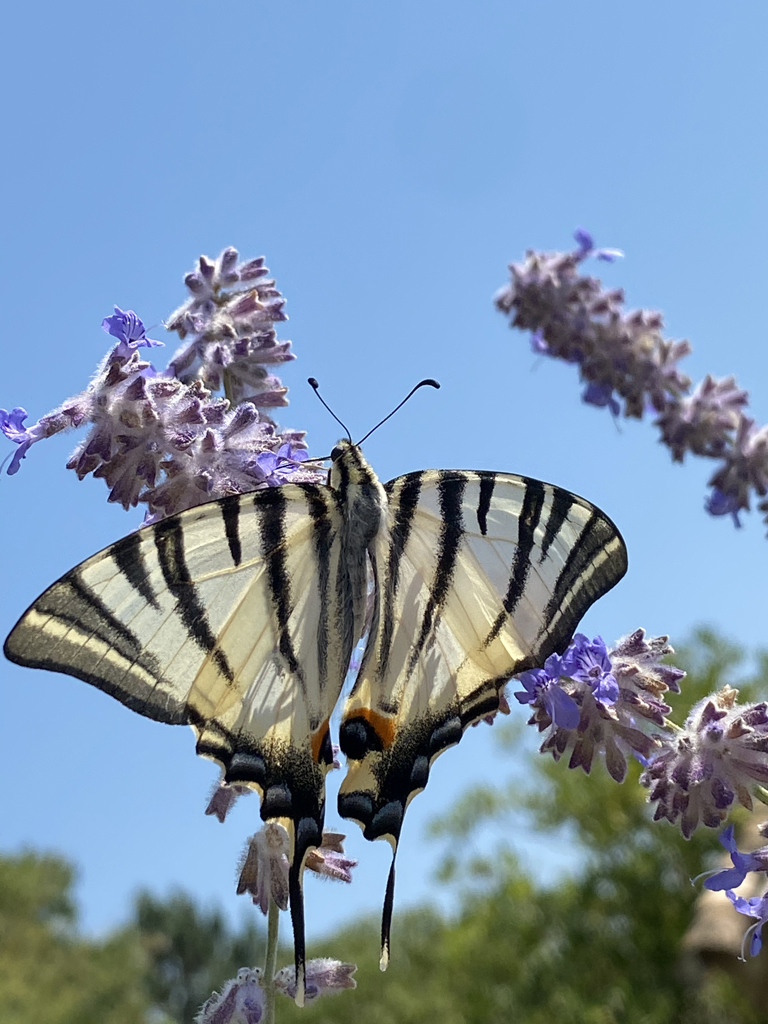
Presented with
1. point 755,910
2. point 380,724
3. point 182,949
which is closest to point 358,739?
point 380,724

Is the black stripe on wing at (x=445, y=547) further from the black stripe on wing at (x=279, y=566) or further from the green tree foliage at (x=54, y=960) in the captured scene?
the green tree foliage at (x=54, y=960)

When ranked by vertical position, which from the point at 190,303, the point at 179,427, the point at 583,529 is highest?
the point at 190,303

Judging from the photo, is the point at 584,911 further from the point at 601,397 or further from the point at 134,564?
the point at 134,564

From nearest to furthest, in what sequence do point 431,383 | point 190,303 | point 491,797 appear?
point 431,383, point 190,303, point 491,797

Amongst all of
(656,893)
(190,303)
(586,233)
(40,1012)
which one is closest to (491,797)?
(656,893)

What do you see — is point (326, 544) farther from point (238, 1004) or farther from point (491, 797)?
point (491, 797)

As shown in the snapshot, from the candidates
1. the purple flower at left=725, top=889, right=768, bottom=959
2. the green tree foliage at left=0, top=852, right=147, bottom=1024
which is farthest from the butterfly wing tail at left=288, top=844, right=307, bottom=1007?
the green tree foliage at left=0, top=852, right=147, bottom=1024

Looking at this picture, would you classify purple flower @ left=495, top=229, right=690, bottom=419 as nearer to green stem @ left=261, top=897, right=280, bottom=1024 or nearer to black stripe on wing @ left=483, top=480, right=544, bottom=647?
black stripe on wing @ left=483, top=480, right=544, bottom=647
